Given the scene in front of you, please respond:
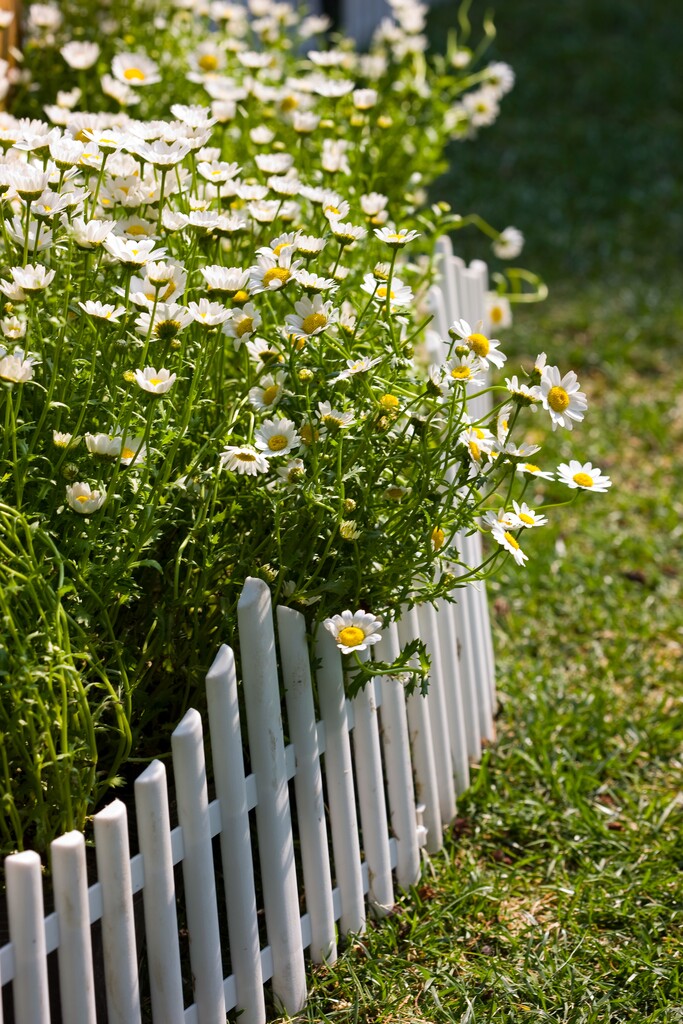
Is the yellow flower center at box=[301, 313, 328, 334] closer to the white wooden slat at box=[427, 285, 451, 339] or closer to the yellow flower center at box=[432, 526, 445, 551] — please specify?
the yellow flower center at box=[432, 526, 445, 551]

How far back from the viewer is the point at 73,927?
1.76 metres

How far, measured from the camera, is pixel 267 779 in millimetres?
2066

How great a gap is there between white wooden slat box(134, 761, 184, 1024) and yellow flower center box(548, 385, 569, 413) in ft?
2.83

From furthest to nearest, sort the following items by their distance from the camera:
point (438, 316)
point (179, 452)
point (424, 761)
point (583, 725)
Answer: point (583, 725)
point (438, 316)
point (424, 761)
point (179, 452)

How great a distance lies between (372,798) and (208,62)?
2.05 metres

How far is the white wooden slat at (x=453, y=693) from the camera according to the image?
8.69 feet

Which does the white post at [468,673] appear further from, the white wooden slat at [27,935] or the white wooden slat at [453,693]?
the white wooden slat at [27,935]

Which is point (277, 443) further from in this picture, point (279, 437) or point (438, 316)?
point (438, 316)

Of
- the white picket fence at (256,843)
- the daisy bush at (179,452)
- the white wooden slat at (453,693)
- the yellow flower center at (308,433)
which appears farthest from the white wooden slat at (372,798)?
the yellow flower center at (308,433)

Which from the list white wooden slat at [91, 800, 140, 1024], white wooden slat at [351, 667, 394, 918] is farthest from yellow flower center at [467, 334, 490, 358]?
white wooden slat at [91, 800, 140, 1024]

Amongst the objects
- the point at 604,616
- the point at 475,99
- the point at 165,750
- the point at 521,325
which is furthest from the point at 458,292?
the point at 521,325

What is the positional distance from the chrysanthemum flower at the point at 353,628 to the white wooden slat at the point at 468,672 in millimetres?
762

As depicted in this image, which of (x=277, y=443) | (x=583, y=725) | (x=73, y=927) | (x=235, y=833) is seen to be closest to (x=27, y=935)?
(x=73, y=927)

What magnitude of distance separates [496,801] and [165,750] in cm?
88
